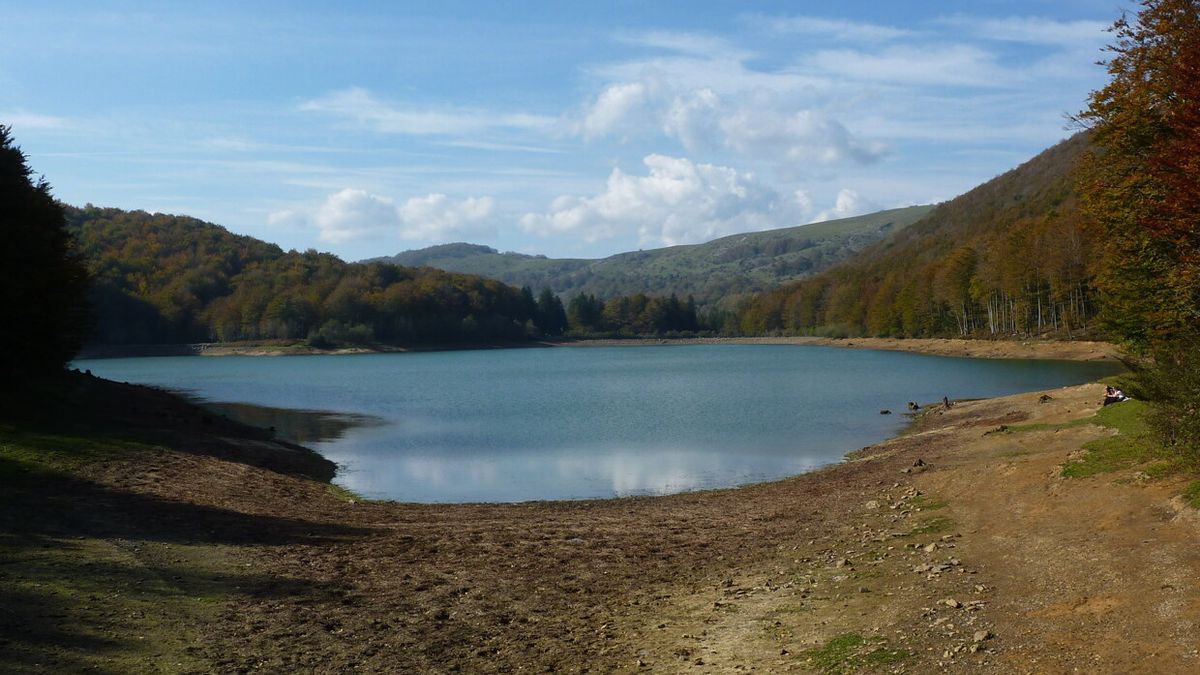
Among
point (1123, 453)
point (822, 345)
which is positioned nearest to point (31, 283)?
point (1123, 453)

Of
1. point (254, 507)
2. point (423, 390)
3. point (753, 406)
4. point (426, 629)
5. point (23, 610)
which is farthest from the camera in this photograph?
point (423, 390)

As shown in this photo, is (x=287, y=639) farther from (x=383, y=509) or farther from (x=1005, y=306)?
(x=1005, y=306)

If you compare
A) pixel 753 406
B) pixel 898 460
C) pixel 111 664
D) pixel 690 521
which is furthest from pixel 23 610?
pixel 753 406

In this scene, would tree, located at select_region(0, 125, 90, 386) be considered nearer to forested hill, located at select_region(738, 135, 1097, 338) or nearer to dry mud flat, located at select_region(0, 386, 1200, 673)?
dry mud flat, located at select_region(0, 386, 1200, 673)

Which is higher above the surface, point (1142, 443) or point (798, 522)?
point (1142, 443)

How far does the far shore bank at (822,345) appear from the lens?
87.4 meters

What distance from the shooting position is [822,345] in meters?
166

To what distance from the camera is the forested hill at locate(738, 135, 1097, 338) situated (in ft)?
302

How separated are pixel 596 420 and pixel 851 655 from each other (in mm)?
37871

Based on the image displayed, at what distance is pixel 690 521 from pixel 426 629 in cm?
861

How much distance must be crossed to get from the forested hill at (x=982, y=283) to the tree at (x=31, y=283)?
47.3 m

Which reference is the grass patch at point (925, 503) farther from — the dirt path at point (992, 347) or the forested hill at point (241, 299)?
the forested hill at point (241, 299)

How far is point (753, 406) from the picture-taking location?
51.2m

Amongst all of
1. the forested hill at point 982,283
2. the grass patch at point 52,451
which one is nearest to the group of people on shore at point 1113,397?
the forested hill at point 982,283
